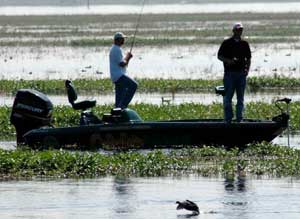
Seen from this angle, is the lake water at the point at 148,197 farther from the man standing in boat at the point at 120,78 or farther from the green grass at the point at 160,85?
the green grass at the point at 160,85

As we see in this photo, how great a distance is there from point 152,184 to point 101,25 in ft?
187

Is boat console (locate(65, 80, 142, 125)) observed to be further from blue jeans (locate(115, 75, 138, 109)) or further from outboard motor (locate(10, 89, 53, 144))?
blue jeans (locate(115, 75, 138, 109))

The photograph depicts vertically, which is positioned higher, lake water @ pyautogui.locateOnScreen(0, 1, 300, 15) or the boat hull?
lake water @ pyautogui.locateOnScreen(0, 1, 300, 15)

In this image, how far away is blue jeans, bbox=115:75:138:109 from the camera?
22.2 metres

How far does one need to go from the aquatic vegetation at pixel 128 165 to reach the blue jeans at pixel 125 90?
307cm

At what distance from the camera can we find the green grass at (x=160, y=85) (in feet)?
105

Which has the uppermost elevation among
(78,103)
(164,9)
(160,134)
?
(164,9)

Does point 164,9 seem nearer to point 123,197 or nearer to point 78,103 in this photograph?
point 78,103

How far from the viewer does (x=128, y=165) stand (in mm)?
18484

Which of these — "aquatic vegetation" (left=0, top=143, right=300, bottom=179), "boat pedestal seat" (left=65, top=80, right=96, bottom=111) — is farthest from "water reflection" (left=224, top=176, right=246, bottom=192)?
"boat pedestal seat" (left=65, top=80, right=96, bottom=111)

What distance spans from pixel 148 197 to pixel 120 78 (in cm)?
629

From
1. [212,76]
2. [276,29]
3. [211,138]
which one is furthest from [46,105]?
[276,29]

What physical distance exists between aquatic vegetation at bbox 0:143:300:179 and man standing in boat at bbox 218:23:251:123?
7.00 feet

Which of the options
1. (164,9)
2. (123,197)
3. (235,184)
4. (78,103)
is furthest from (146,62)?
(164,9)
